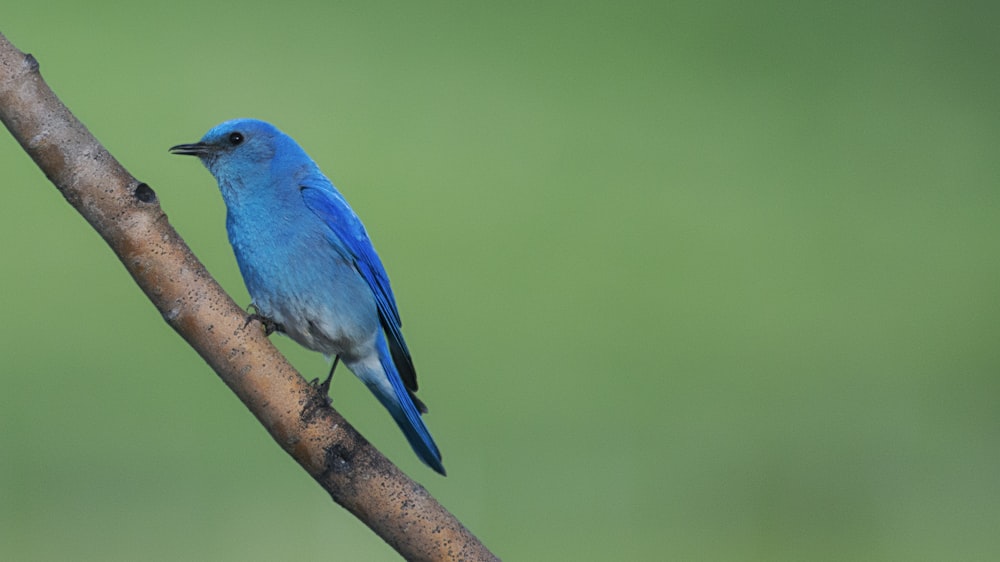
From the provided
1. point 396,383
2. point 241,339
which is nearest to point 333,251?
point 396,383

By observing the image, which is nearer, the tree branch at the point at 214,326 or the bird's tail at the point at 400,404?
the tree branch at the point at 214,326

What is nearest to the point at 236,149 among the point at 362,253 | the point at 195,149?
the point at 195,149

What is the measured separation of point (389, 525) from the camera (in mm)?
849

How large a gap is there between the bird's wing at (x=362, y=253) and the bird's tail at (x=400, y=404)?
0.01 metres

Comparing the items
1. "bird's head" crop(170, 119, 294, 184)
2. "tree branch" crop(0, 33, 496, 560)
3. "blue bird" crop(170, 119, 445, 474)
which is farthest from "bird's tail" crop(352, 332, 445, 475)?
"bird's head" crop(170, 119, 294, 184)

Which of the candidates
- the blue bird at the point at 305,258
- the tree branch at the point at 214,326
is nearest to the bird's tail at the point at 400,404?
the blue bird at the point at 305,258

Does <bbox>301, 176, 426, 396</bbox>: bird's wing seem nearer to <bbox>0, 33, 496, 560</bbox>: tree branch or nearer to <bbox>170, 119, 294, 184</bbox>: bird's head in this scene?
<bbox>170, 119, 294, 184</bbox>: bird's head

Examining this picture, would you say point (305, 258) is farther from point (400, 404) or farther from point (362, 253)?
point (400, 404)

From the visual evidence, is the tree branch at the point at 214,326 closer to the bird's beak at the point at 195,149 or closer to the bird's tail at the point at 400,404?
the bird's tail at the point at 400,404

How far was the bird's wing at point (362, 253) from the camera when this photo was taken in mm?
1121

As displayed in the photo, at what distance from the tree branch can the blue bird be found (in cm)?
21

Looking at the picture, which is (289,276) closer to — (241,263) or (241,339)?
(241,263)

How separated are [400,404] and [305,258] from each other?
20cm

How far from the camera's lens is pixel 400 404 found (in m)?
1.08
